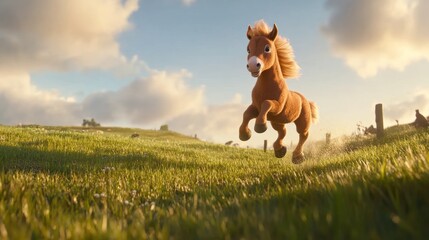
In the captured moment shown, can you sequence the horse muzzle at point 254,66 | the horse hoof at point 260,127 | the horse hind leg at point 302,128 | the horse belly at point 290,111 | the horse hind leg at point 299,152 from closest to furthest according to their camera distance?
the horse hoof at point 260,127 < the horse muzzle at point 254,66 < the horse belly at point 290,111 < the horse hind leg at point 302,128 < the horse hind leg at point 299,152

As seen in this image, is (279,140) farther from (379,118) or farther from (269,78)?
(379,118)

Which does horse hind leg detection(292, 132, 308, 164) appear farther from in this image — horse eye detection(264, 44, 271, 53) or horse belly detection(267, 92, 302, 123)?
horse eye detection(264, 44, 271, 53)

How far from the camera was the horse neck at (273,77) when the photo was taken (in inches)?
288

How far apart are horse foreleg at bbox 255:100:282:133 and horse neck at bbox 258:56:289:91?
1.34ft

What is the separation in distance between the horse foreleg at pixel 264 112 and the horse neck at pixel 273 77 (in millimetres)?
409

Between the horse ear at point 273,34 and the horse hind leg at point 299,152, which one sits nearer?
the horse ear at point 273,34

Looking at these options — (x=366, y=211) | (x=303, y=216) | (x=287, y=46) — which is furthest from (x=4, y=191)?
(x=287, y=46)

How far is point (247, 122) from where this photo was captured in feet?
23.9

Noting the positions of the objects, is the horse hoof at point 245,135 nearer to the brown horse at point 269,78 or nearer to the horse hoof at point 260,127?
the brown horse at point 269,78

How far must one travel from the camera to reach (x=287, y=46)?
804cm

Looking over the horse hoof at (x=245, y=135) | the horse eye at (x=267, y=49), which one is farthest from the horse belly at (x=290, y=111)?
the horse eye at (x=267, y=49)

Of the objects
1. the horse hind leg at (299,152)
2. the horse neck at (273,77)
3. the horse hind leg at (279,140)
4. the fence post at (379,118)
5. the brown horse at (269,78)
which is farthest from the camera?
the fence post at (379,118)

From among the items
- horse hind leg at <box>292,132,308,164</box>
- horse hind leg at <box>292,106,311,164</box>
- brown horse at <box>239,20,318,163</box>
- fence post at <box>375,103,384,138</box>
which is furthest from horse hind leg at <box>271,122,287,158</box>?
fence post at <box>375,103,384,138</box>

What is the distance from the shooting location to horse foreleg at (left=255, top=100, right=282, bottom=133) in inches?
258
